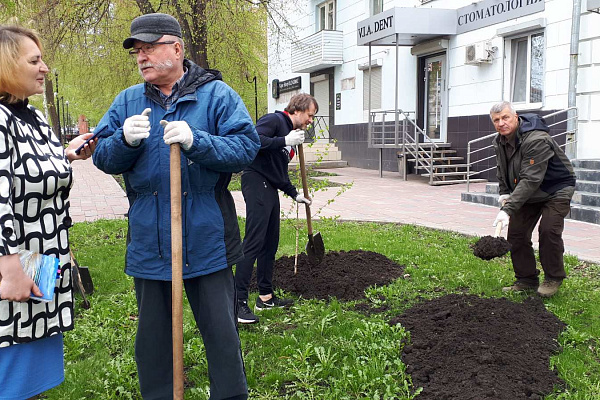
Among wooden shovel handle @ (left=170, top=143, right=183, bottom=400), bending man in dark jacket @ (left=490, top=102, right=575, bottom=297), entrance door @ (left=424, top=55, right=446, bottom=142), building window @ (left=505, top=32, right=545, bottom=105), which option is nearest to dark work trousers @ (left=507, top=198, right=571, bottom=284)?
bending man in dark jacket @ (left=490, top=102, right=575, bottom=297)

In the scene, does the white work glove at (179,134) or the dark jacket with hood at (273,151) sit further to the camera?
the dark jacket with hood at (273,151)

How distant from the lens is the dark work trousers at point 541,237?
14.8 ft

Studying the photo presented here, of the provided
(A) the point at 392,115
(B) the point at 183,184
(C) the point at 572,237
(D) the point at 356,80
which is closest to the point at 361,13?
(D) the point at 356,80

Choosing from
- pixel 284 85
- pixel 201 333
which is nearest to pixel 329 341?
pixel 201 333

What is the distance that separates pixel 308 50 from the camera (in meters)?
21.4

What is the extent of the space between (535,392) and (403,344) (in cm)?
90

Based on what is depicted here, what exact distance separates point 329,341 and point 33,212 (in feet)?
7.31

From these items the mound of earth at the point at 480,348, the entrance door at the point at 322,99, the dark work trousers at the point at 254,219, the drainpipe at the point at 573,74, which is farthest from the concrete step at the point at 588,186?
the entrance door at the point at 322,99

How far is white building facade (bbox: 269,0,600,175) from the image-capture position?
10.9m

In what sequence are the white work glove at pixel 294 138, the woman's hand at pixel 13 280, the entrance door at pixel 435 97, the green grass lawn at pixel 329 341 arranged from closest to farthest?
the woman's hand at pixel 13 280 → the green grass lawn at pixel 329 341 → the white work glove at pixel 294 138 → the entrance door at pixel 435 97

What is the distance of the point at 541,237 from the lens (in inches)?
180

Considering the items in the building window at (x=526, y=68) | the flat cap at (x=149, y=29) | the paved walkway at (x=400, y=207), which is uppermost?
the building window at (x=526, y=68)

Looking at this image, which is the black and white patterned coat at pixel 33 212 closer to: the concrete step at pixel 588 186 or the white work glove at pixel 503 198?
the white work glove at pixel 503 198

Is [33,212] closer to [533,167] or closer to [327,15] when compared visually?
[533,167]
